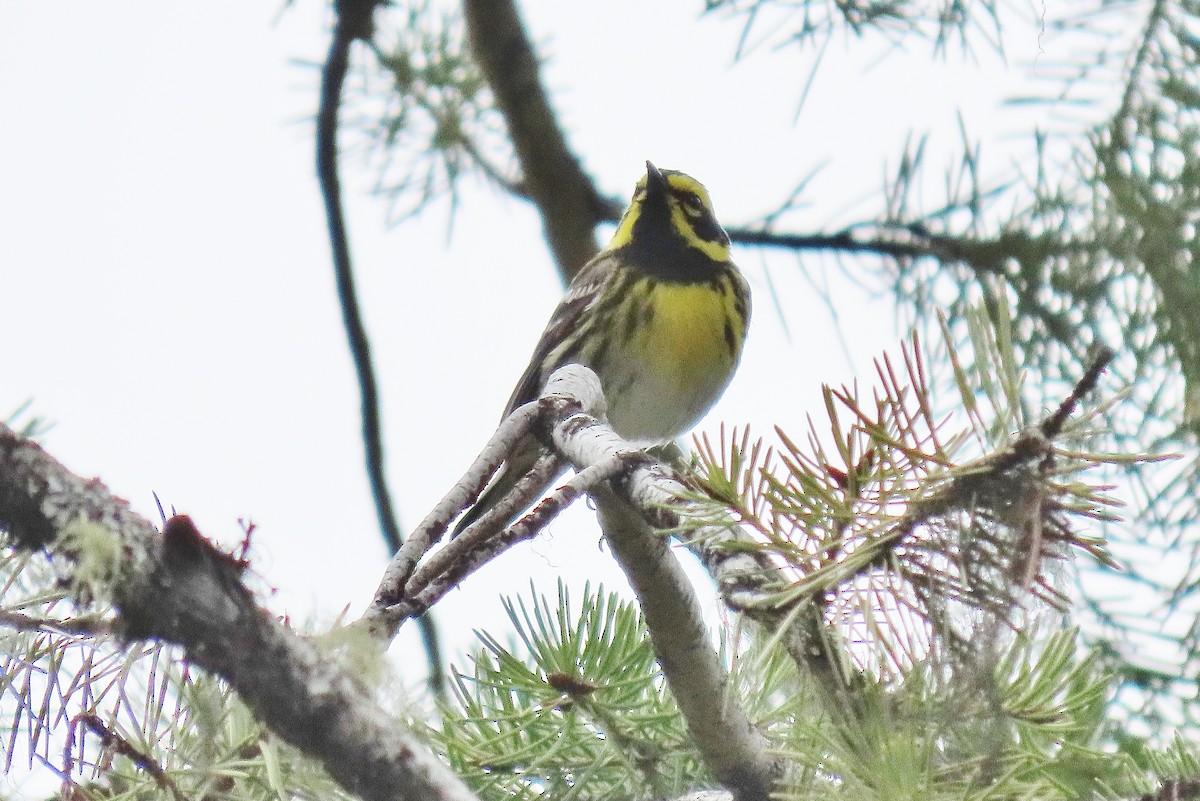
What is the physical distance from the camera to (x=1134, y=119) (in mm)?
1907

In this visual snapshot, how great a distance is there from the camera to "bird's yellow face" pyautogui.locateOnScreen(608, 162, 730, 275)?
14.9 ft

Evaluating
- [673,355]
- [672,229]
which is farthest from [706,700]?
A: [672,229]

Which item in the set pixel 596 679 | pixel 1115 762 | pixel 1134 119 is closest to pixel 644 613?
pixel 596 679

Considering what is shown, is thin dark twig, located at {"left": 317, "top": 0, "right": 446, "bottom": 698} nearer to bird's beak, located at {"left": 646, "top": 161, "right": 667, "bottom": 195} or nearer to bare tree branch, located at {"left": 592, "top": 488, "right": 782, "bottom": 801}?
bird's beak, located at {"left": 646, "top": 161, "right": 667, "bottom": 195}

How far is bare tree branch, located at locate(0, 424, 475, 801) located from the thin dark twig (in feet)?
7.68

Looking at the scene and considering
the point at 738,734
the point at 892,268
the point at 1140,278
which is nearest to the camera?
the point at 738,734

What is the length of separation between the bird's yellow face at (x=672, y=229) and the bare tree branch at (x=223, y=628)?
3.49 m

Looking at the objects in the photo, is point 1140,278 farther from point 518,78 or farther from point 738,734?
point 518,78

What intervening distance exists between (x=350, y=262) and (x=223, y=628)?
2.67 metres

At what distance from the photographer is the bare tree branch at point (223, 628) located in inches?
42.1

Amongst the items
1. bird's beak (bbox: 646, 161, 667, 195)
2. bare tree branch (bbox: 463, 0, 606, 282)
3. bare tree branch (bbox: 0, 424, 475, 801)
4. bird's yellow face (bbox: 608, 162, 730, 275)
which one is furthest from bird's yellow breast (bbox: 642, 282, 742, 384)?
bare tree branch (bbox: 0, 424, 475, 801)

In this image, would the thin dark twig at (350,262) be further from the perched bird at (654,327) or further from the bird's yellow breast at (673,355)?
the bird's yellow breast at (673,355)

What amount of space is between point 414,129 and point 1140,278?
2.44 m

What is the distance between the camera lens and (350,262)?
3.64 meters
